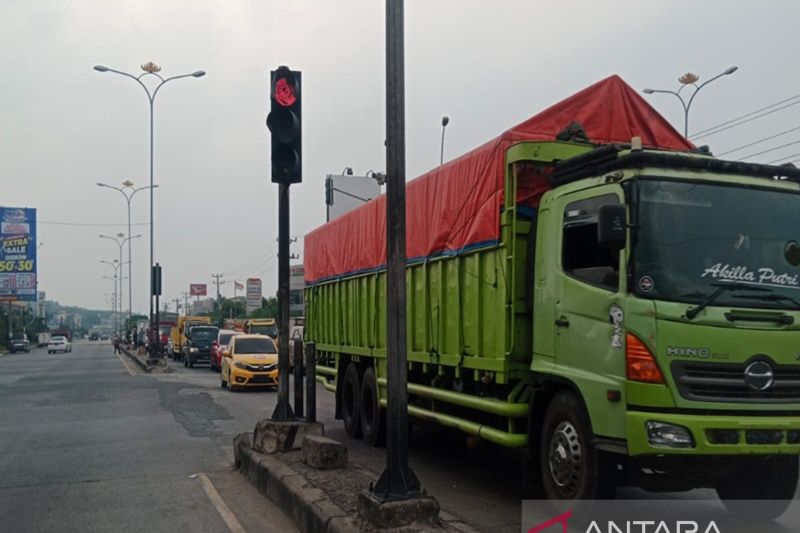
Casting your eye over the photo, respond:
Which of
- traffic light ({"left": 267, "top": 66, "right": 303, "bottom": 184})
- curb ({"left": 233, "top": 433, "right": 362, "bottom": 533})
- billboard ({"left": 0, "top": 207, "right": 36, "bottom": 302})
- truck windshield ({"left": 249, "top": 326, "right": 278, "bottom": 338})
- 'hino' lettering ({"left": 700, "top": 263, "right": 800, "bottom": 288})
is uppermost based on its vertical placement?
billboard ({"left": 0, "top": 207, "right": 36, "bottom": 302})

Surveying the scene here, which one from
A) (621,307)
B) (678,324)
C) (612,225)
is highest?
(612,225)

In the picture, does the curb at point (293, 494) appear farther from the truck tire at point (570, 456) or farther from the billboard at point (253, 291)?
the billboard at point (253, 291)

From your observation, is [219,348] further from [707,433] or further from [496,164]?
[707,433]

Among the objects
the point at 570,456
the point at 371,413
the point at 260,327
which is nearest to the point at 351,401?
the point at 371,413

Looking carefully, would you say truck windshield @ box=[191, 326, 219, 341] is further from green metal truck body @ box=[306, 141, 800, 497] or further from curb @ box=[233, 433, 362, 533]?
green metal truck body @ box=[306, 141, 800, 497]

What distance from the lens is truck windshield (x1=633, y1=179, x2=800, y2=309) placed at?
5883 mm

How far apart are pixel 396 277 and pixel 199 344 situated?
33741mm

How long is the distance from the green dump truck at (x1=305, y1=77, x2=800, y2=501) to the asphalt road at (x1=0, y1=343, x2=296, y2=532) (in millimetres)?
2563

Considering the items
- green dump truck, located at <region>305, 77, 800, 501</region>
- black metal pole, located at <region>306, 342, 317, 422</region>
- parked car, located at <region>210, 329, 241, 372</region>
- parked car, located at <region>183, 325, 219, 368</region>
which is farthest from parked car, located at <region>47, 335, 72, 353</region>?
green dump truck, located at <region>305, 77, 800, 501</region>

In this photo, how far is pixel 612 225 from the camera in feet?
19.2

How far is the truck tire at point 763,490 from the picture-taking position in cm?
661

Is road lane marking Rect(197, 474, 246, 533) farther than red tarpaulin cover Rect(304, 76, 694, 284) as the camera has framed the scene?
No

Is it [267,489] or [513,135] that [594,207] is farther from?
[267,489]

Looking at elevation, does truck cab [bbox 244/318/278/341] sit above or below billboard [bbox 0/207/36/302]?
below
